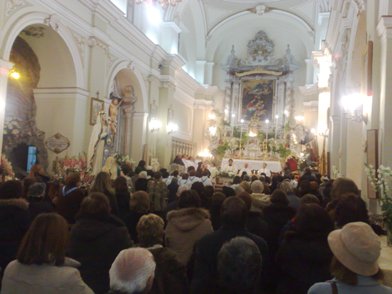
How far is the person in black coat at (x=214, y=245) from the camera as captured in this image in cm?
314

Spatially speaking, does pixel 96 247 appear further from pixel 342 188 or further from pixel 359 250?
pixel 342 188

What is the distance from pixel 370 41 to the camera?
687 centimetres

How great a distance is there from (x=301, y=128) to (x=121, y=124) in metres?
10.4

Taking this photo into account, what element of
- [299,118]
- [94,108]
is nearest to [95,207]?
[94,108]

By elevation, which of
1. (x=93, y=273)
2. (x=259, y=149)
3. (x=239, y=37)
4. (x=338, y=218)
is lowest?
(x=93, y=273)

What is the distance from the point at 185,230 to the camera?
13.5ft

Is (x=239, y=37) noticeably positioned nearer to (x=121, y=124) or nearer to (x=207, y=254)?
(x=121, y=124)

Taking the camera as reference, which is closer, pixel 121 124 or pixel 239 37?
pixel 121 124

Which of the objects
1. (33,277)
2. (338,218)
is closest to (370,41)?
(338,218)

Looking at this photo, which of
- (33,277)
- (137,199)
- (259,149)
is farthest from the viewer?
(259,149)

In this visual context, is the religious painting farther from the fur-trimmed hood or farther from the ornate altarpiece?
the fur-trimmed hood

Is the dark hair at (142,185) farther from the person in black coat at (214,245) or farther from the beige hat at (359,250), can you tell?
the beige hat at (359,250)

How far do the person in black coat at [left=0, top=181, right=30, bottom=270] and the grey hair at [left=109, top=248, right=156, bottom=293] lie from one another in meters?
2.03

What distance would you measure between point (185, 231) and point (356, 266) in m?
2.15
